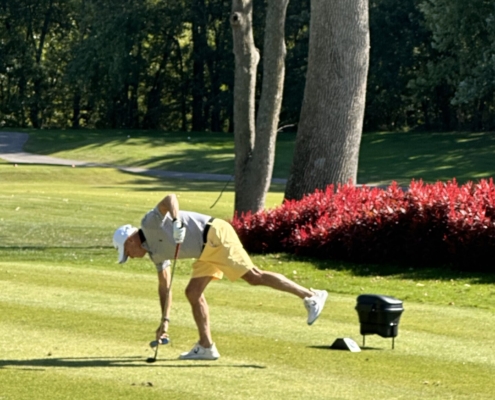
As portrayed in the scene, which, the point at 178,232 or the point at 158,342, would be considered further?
the point at 158,342

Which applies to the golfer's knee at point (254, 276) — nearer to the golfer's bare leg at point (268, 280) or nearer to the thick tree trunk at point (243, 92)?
the golfer's bare leg at point (268, 280)

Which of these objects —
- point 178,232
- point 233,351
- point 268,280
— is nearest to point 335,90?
point 233,351

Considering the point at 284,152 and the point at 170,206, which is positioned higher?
the point at 170,206

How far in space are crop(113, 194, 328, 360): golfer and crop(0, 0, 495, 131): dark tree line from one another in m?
44.5

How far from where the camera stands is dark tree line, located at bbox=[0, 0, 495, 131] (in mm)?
61469

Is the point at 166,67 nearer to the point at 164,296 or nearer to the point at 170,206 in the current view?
the point at 164,296

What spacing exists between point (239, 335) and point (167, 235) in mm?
2069

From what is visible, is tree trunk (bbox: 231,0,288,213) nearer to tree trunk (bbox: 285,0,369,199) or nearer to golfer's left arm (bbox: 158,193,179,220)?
tree trunk (bbox: 285,0,369,199)

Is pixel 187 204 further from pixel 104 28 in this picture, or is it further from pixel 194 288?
pixel 104 28

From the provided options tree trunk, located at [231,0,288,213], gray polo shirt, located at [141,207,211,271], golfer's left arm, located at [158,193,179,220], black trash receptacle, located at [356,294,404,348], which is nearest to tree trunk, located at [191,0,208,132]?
tree trunk, located at [231,0,288,213]

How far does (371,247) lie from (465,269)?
1.67m

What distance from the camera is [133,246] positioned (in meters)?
9.29

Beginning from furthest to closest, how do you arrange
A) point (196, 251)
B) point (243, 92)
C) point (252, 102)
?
point (252, 102)
point (243, 92)
point (196, 251)

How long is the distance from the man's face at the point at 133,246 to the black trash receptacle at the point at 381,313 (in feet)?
7.08
